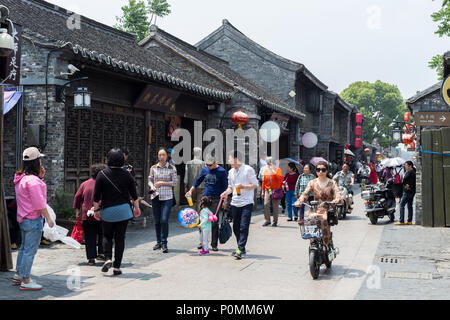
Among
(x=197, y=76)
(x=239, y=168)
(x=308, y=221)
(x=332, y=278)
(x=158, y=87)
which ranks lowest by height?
(x=332, y=278)

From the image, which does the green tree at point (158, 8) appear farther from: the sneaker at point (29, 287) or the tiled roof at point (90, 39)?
the sneaker at point (29, 287)

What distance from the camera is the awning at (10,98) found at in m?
10.2

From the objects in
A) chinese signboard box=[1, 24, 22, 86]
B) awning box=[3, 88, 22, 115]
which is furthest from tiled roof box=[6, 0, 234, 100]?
awning box=[3, 88, 22, 115]

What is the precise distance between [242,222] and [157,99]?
673 centimetres

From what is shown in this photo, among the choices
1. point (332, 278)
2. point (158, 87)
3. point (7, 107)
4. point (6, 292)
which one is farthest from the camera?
point (158, 87)

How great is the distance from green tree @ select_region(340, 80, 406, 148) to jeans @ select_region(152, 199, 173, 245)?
55.8 m

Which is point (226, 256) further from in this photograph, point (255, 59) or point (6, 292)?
point (255, 59)

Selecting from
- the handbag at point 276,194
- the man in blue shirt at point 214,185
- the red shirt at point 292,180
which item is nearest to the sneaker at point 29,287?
the man in blue shirt at point 214,185

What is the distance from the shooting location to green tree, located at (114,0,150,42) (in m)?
34.7


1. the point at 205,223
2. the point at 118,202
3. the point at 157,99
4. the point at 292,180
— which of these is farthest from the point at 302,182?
the point at 118,202

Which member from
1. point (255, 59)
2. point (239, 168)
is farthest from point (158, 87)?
point (255, 59)

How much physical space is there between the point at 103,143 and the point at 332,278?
7393 millimetres

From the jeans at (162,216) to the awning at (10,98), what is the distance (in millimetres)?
3424

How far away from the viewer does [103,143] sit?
12.9m
